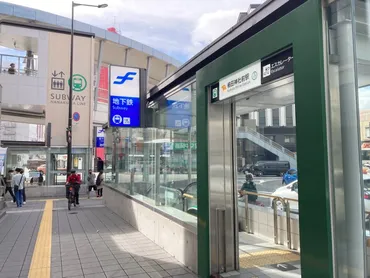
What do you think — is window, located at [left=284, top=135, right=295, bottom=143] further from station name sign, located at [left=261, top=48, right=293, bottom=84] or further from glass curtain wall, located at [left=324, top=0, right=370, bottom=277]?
glass curtain wall, located at [left=324, top=0, right=370, bottom=277]

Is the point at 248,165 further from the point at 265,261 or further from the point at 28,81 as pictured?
the point at 28,81

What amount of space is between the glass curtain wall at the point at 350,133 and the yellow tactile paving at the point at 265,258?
2652mm

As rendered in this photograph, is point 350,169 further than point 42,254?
No

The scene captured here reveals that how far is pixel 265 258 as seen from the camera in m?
5.11

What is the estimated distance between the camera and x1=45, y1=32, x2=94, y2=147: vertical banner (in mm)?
18797

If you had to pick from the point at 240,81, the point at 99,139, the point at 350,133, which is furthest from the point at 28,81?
the point at 350,133

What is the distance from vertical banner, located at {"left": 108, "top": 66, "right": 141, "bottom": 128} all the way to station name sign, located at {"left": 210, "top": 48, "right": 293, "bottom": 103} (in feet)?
14.0

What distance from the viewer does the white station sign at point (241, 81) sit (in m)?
3.27

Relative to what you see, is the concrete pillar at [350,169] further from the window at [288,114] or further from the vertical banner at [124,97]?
the vertical banner at [124,97]

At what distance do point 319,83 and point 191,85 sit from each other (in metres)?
3.29

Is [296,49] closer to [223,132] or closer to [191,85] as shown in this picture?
[223,132]

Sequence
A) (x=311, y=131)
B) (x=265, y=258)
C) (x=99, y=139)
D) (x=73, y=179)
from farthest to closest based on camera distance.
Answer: (x=99, y=139), (x=73, y=179), (x=265, y=258), (x=311, y=131)

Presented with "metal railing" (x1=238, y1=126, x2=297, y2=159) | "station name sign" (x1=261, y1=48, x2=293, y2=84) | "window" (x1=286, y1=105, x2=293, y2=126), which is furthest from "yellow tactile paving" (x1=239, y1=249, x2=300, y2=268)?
"station name sign" (x1=261, y1=48, x2=293, y2=84)

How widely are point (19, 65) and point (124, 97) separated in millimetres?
13796
